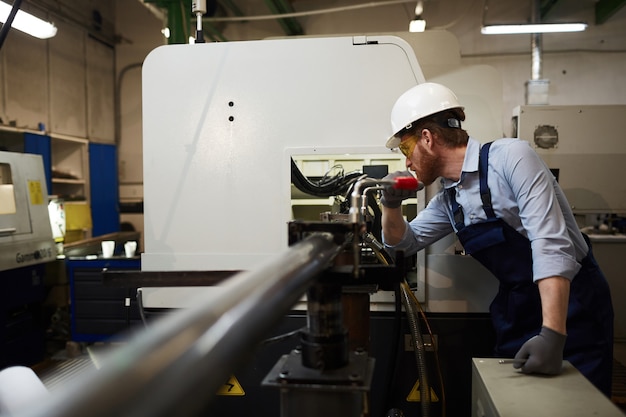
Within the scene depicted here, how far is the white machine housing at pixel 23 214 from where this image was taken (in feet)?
8.79

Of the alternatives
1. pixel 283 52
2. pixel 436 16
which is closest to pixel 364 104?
pixel 283 52

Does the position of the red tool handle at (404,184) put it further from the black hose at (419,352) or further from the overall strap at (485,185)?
the black hose at (419,352)

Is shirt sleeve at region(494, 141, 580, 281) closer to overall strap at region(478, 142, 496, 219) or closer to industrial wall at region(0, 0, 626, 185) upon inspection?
overall strap at region(478, 142, 496, 219)

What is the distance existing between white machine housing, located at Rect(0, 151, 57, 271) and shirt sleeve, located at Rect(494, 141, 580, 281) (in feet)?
9.09

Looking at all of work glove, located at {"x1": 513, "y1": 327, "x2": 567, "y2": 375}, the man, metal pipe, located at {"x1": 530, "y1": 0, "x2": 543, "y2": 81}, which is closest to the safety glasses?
the man

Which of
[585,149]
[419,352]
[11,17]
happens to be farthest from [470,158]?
[11,17]

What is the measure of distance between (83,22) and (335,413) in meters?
5.16

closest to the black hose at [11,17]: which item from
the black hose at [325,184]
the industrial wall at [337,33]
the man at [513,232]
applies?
the black hose at [325,184]

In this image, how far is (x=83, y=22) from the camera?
462cm

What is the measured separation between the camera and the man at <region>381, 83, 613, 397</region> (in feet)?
3.55

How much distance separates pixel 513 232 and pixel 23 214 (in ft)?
9.29

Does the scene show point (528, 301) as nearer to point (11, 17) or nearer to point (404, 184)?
point (404, 184)

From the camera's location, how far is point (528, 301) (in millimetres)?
1280

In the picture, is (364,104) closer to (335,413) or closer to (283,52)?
(283,52)
